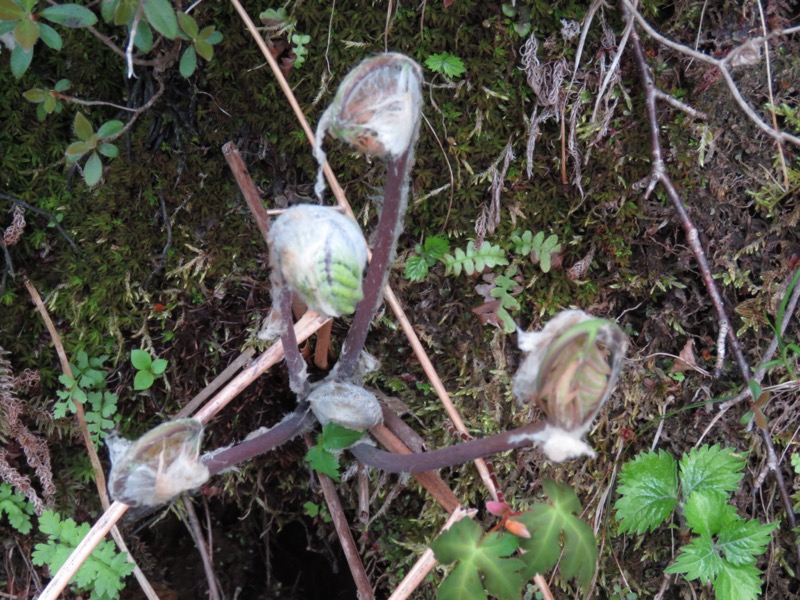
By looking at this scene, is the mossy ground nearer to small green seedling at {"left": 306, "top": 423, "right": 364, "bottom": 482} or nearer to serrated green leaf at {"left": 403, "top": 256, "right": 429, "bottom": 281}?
serrated green leaf at {"left": 403, "top": 256, "right": 429, "bottom": 281}

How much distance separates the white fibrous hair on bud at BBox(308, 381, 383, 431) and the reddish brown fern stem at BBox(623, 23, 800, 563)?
3.46 ft

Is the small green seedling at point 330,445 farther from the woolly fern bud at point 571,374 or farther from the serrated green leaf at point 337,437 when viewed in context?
the woolly fern bud at point 571,374

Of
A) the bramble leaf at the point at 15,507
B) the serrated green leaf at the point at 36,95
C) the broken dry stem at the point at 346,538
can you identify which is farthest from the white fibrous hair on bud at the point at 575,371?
the bramble leaf at the point at 15,507

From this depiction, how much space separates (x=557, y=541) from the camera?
1477 millimetres

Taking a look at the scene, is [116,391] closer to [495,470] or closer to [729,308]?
[495,470]

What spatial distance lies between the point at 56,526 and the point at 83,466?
28 cm

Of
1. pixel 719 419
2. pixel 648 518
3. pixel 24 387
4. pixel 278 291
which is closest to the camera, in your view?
pixel 278 291

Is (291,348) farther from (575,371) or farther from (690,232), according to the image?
(690,232)

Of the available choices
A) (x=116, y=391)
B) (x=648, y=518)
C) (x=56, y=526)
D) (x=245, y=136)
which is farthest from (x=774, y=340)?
(x=56, y=526)

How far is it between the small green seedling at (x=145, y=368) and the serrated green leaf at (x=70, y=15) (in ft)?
3.11

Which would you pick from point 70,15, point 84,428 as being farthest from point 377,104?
point 84,428

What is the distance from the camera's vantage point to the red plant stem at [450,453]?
4.54ft

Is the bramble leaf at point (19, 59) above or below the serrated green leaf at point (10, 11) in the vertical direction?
below

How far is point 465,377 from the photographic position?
2.10 metres
